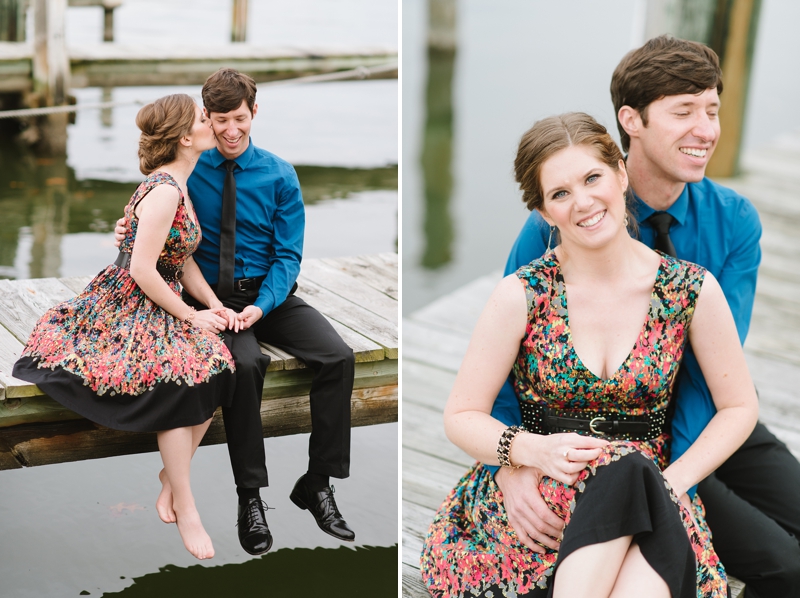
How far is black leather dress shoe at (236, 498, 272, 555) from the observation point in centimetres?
261

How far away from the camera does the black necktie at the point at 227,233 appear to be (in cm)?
275

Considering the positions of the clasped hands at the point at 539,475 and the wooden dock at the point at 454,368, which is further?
the wooden dock at the point at 454,368

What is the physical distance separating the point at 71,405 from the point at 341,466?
759 mm

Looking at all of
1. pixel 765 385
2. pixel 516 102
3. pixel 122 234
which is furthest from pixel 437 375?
pixel 516 102

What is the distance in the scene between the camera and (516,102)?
11.6 metres

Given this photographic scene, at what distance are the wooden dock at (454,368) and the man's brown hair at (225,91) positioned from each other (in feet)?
3.92

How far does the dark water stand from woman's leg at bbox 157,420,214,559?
391 millimetres

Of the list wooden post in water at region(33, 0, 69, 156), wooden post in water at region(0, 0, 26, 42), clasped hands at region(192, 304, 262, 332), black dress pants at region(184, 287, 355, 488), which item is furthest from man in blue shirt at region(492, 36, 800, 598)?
wooden post in water at region(0, 0, 26, 42)

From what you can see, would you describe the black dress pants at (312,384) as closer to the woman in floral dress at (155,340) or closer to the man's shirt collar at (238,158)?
the woman in floral dress at (155,340)

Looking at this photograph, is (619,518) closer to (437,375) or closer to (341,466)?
(341,466)

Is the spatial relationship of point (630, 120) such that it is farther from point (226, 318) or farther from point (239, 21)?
point (239, 21)

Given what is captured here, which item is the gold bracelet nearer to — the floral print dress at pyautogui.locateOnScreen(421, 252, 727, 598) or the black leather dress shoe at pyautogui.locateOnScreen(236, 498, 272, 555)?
the floral print dress at pyautogui.locateOnScreen(421, 252, 727, 598)

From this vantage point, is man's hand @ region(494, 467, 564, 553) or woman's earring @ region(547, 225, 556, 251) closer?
man's hand @ region(494, 467, 564, 553)

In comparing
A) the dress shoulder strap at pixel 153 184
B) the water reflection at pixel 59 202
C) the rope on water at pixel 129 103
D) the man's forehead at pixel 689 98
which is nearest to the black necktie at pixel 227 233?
the dress shoulder strap at pixel 153 184
